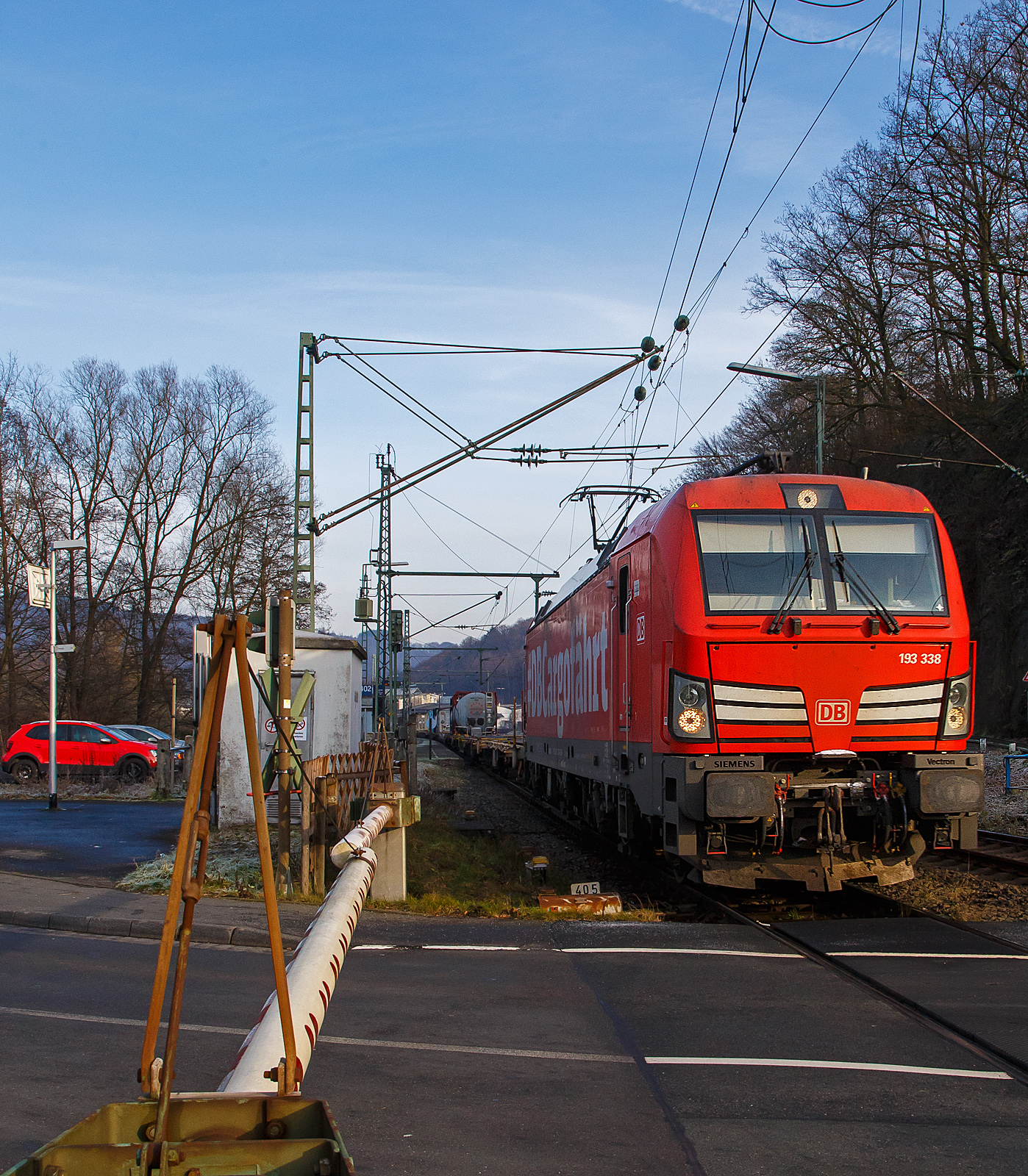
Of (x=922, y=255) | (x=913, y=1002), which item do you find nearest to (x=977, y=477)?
(x=922, y=255)

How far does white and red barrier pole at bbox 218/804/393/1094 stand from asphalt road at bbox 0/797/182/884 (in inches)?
312

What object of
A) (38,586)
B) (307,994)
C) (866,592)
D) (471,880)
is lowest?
(471,880)

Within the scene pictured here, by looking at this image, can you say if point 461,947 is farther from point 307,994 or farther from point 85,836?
point 85,836

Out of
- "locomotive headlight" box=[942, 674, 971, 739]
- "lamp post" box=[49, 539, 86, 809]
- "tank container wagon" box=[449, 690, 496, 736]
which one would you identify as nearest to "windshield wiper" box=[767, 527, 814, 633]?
"locomotive headlight" box=[942, 674, 971, 739]

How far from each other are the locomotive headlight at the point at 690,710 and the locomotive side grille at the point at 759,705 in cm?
10

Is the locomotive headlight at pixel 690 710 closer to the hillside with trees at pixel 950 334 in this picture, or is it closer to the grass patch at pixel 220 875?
Answer: the grass patch at pixel 220 875

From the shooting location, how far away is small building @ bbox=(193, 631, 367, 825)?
1656cm

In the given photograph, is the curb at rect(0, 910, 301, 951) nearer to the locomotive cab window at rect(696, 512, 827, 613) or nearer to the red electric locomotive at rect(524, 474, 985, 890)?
the red electric locomotive at rect(524, 474, 985, 890)

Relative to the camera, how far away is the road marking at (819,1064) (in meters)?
5.13

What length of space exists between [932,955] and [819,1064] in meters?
2.82

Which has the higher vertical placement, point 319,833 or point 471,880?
point 319,833

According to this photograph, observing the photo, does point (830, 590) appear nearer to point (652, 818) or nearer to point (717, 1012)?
point (652, 818)

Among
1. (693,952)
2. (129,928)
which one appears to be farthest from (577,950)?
(129,928)

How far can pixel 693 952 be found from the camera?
314 inches
